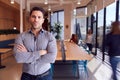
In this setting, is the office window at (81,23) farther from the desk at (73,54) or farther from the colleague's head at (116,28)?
the colleague's head at (116,28)

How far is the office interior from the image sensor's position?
671 cm

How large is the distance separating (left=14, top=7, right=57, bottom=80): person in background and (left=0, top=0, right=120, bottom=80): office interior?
3734mm

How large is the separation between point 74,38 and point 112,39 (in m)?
5.46

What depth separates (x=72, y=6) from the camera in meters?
15.6

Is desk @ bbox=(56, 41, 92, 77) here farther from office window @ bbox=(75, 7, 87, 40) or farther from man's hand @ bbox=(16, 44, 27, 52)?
office window @ bbox=(75, 7, 87, 40)

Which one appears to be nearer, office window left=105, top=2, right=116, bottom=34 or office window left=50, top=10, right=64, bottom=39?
office window left=105, top=2, right=116, bottom=34

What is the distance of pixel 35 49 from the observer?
2102mm

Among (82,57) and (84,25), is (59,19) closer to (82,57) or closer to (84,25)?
(84,25)

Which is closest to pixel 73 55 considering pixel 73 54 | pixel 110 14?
pixel 73 54

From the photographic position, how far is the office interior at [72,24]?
22.0 ft

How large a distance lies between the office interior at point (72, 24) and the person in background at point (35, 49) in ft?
12.3

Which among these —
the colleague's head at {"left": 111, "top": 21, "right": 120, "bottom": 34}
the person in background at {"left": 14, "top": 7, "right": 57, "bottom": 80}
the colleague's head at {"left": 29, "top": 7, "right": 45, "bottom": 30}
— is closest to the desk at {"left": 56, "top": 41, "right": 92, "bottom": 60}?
the colleague's head at {"left": 111, "top": 21, "right": 120, "bottom": 34}

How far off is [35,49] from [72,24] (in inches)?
544

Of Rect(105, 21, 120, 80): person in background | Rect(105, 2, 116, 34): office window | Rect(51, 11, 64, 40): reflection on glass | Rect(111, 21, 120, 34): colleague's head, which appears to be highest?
Rect(51, 11, 64, 40): reflection on glass
